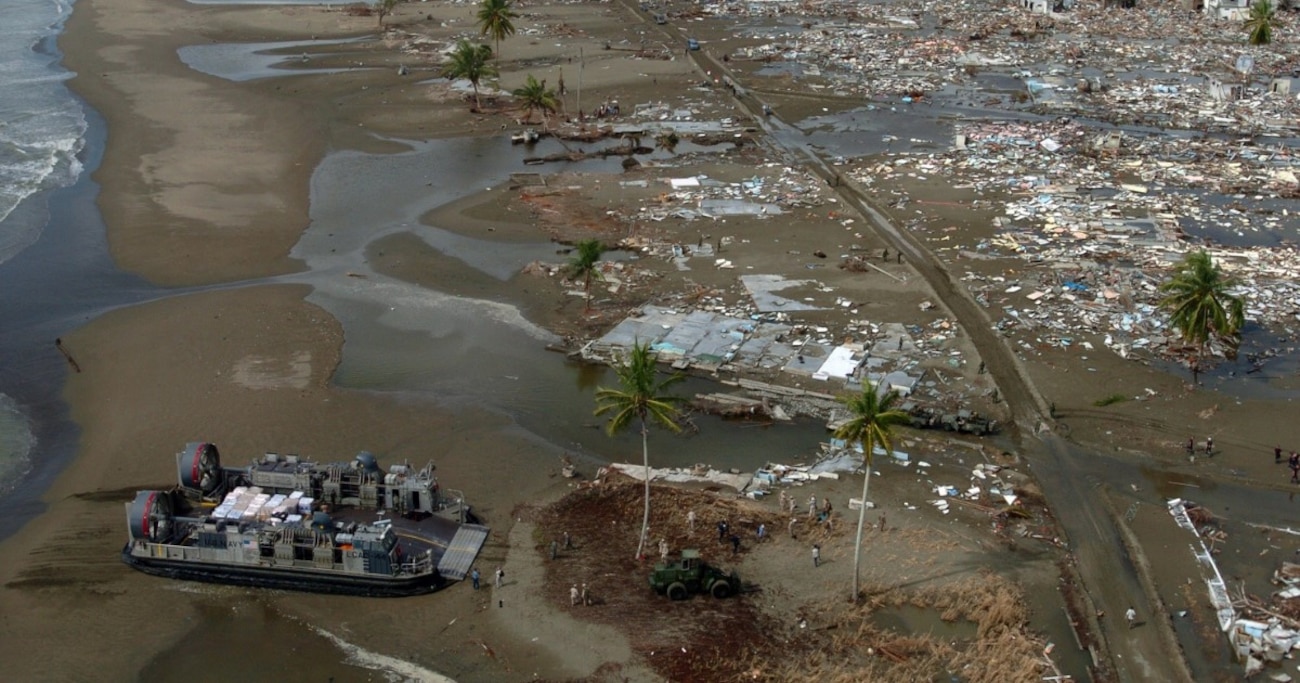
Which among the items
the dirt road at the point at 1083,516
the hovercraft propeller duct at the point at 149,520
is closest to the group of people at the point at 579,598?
the hovercraft propeller duct at the point at 149,520

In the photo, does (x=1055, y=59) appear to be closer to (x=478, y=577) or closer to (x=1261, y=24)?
(x=1261, y=24)

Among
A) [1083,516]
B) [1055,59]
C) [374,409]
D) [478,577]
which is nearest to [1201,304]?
[1083,516]

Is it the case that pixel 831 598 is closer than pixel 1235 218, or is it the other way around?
pixel 831 598

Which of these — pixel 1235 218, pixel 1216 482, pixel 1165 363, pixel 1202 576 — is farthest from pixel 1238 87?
pixel 1202 576

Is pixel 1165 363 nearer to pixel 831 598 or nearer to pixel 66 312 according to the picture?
pixel 831 598

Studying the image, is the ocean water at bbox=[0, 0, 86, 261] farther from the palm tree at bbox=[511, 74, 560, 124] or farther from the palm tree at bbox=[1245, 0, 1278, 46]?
the palm tree at bbox=[1245, 0, 1278, 46]

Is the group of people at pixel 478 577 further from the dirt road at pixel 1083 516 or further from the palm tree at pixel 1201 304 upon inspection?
the palm tree at pixel 1201 304
